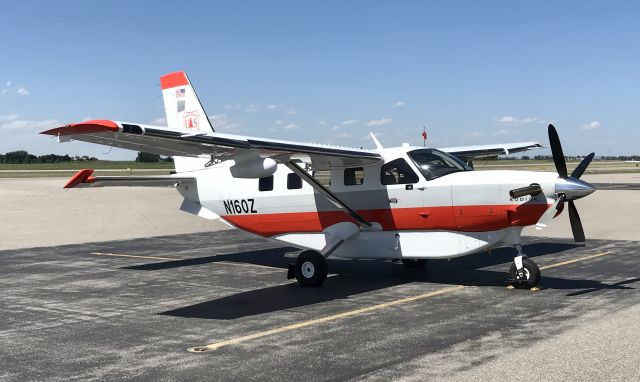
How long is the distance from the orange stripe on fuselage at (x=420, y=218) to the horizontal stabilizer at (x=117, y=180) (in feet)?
9.07

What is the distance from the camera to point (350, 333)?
335 inches

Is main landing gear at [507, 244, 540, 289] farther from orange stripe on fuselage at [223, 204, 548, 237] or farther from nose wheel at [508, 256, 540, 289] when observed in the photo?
orange stripe on fuselage at [223, 204, 548, 237]

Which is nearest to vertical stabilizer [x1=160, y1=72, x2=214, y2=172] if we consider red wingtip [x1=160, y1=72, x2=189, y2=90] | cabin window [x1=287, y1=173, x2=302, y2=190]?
red wingtip [x1=160, y1=72, x2=189, y2=90]

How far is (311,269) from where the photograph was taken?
1234cm

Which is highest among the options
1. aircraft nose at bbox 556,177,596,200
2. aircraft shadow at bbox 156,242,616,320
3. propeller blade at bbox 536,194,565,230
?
aircraft nose at bbox 556,177,596,200

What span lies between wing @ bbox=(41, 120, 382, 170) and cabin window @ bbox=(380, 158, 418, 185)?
0.30 m

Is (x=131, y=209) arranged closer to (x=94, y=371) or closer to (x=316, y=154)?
(x=316, y=154)

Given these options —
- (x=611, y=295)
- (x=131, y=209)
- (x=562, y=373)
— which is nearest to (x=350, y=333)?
(x=562, y=373)

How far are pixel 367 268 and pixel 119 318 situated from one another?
677 cm

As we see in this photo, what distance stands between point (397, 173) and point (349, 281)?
8.42 ft

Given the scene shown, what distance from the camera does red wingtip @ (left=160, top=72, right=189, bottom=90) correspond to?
17453mm

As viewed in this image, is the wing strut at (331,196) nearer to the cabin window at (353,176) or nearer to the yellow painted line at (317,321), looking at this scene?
the cabin window at (353,176)

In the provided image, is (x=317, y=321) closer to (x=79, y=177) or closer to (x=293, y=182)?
(x=293, y=182)

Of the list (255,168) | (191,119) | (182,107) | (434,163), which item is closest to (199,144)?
(255,168)
